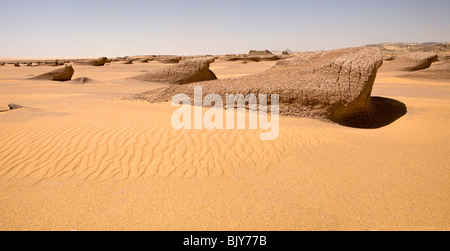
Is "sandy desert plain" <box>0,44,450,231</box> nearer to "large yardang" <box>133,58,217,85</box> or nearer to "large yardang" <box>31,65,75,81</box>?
"large yardang" <box>133,58,217,85</box>

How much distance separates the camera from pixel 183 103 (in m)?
7.43

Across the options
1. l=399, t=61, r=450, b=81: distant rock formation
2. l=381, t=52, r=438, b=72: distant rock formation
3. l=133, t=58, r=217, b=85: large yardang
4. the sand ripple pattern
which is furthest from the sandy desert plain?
l=381, t=52, r=438, b=72: distant rock formation

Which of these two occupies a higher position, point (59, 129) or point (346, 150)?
point (59, 129)

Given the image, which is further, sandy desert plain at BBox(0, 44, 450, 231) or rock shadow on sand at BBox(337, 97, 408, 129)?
rock shadow on sand at BBox(337, 97, 408, 129)

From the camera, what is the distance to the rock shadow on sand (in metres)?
6.52

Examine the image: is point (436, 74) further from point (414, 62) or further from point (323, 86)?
point (323, 86)

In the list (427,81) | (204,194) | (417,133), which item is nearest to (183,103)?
(204,194)

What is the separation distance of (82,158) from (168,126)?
5.44 ft

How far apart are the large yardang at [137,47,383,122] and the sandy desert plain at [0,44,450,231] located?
1.4 inches

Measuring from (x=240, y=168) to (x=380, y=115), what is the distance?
17.1ft

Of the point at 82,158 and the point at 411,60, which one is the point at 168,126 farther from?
the point at 411,60

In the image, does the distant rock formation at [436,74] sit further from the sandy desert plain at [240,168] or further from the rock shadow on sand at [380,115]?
the sandy desert plain at [240,168]
